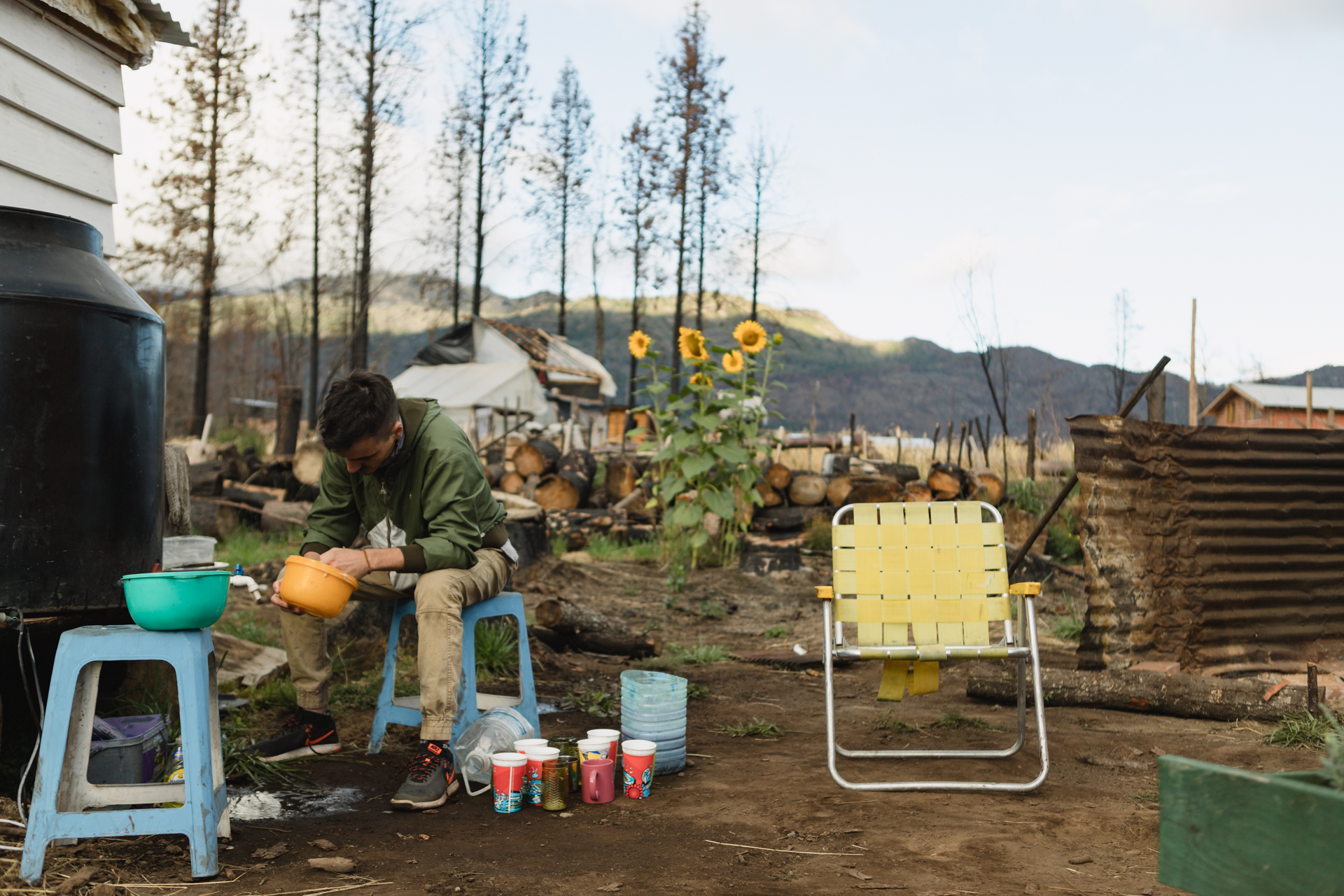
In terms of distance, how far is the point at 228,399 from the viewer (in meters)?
29.1

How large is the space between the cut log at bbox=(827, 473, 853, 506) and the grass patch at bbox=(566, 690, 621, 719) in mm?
5686

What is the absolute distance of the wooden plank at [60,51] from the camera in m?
3.61

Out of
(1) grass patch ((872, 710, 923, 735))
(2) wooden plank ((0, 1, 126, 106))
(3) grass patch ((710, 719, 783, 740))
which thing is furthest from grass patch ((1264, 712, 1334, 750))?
(2) wooden plank ((0, 1, 126, 106))

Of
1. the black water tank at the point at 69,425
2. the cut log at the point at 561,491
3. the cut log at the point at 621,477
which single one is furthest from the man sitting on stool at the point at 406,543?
the cut log at the point at 621,477

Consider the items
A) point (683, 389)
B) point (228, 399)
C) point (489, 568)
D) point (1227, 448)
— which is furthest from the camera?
point (228, 399)

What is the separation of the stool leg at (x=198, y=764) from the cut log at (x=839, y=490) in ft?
25.9

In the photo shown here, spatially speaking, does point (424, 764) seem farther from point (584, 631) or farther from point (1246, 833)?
A: point (1246, 833)

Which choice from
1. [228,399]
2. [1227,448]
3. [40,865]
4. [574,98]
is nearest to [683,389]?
[1227,448]

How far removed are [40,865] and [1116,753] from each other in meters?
3.53

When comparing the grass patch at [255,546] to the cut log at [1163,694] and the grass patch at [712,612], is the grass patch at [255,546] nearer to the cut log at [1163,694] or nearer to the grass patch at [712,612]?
the grass patch at [712,612]

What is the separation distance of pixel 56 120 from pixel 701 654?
4094 millimetres

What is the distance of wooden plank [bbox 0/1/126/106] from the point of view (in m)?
3.61

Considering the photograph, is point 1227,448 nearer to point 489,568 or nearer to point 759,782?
point 759,782

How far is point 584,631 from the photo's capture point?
5.27 metres
